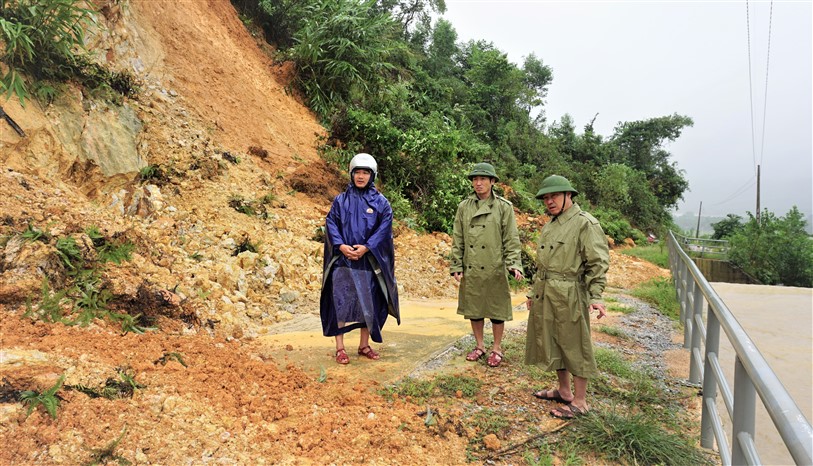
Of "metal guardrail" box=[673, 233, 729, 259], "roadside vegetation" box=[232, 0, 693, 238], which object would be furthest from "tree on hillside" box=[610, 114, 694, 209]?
"metal guardrail" box=[673, 233, 729, 259]

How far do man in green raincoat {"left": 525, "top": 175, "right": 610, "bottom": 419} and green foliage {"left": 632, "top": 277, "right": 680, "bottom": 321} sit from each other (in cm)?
501

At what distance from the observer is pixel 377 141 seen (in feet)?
33.9

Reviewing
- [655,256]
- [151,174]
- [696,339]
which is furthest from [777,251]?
[151,174]

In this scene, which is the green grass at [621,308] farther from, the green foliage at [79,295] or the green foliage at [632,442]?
the green foliage at [79,295]

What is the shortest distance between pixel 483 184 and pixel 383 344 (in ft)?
5.91

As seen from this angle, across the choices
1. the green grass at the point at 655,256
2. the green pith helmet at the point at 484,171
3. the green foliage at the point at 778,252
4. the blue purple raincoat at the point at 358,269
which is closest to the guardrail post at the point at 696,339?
the green pith helmet at the point at 484,171

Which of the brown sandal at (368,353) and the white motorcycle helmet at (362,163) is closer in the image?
the white motorcycle helmet at (362,163)

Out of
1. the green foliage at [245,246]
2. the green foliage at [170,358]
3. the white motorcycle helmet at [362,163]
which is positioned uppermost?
the white motorcycle helmet at [362,163]

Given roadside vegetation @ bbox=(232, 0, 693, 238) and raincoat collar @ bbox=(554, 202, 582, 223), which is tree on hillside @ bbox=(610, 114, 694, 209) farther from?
raincoat collar @ bbox=(554, 202, 582, 223)

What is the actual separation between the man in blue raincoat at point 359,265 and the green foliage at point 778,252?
1644 centimetres

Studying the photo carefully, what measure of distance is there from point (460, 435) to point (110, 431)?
6.17ft

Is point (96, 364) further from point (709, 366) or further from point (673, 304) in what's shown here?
point (673, 304)

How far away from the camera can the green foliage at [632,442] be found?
2.53 metres

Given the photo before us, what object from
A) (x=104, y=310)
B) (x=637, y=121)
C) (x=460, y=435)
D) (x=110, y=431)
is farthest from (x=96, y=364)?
(x=637, y=121)
